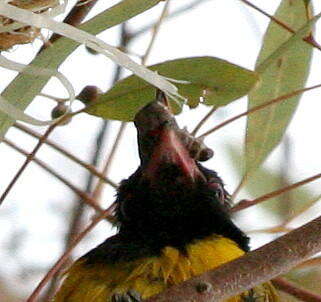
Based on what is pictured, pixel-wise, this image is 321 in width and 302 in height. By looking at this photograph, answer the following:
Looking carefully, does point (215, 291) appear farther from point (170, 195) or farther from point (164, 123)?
point (170, 195)

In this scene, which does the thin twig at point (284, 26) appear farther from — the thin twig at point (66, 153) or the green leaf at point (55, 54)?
the thin twig at point (66, 153)

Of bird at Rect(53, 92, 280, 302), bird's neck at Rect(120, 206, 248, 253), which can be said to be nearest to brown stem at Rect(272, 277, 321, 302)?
bird at Rect(53, 92, 280, 302)

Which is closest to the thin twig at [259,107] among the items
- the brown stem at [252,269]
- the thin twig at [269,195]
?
the thin twig at [269,195]

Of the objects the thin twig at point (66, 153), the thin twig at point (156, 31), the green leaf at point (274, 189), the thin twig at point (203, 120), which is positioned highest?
the green leaf at point (274, 189)

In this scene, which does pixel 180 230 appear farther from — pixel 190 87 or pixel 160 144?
→ pixel 190 87

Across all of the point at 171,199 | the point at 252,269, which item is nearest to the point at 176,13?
the point at 171,199
